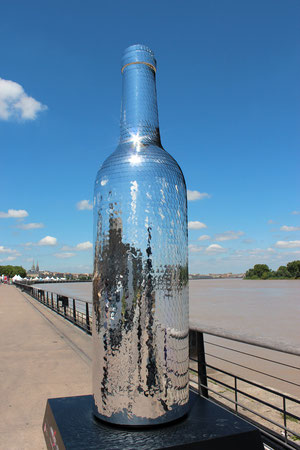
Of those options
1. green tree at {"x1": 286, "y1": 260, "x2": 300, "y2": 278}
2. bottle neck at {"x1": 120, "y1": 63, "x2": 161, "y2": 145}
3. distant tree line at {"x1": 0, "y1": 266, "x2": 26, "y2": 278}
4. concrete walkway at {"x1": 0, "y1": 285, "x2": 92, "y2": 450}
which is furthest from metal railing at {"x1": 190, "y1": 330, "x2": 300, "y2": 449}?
distant tree line at {"x1": 0, "y1": 266, "x2": 26, "y2": 278}

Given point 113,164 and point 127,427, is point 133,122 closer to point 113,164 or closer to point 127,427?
point 113,164

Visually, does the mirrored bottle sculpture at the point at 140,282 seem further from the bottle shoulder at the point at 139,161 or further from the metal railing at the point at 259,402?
the metal railing at the point at 259,402

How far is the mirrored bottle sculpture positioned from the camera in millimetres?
1726

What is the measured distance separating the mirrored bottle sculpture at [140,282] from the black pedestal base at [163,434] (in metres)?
0.05

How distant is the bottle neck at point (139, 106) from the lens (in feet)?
6.48

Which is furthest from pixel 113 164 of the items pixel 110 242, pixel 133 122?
pixel 110 242

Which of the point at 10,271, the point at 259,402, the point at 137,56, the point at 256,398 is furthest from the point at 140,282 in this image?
the point at 10,271

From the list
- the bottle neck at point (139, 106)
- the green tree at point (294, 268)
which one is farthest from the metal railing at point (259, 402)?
the green tree at point (294, 268)

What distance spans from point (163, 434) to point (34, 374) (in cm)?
333

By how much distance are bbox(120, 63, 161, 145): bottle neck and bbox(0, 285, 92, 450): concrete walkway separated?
2355 mm

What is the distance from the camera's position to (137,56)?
203 centimetres

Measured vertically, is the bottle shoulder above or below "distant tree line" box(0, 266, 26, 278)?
above

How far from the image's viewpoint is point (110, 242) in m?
1.85

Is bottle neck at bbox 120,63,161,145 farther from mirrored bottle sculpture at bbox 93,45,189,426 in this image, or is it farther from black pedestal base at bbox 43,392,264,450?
black pedestal base at bbox 43,392,264,450
